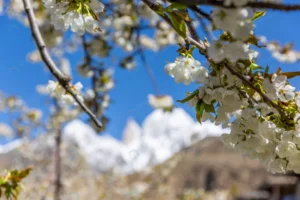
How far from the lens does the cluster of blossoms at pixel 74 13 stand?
74 centimetres

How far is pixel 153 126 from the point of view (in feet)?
84.3

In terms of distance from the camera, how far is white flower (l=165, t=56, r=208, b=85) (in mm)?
705

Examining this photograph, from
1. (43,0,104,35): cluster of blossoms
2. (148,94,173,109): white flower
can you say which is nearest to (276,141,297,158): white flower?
(43,0,104,35): cluster of blossoms

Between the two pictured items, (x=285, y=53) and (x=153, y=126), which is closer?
(x=285, y=53)

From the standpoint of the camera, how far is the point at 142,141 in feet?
57.5

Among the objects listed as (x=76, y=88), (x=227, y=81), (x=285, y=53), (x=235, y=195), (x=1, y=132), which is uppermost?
(x=235, y=195)

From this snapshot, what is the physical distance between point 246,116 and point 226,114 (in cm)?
4

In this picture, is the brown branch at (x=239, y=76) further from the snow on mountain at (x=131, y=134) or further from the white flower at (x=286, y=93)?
the snow on mountain at (x=131, y=134)

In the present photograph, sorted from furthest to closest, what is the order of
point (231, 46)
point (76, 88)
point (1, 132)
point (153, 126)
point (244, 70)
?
point (153, 126) < point (1, 132) < point (76, 88) < point (244, 70) < point (231, 46)

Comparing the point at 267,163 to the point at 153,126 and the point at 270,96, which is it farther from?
the point at 153,126

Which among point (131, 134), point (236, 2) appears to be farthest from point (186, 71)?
point (131, 134)

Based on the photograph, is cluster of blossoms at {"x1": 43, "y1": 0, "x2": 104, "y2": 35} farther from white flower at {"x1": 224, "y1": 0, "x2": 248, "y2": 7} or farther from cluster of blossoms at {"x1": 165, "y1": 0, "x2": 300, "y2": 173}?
white flower at {"x1": 224, "y1": 0, "x2": 248, "y2": 7}

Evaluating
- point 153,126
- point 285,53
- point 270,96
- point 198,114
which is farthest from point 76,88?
point 153,126

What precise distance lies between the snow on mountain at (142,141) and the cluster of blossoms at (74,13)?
743cm
